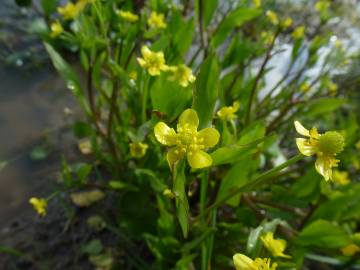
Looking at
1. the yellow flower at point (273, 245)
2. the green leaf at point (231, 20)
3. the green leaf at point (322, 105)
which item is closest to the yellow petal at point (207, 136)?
the yellow flower at point (273, 245)

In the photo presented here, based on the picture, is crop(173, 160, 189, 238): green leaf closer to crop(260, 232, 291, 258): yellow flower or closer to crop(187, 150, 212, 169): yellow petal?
crop(187, 150, 212, 169): yellow petal

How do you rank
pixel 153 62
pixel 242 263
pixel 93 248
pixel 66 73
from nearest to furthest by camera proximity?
1. pixel 242 263
2. pixel 153 62
3. pixel 66 73
4. pixel 93 248

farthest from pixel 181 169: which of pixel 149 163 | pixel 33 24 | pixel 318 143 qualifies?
pixel 33 24

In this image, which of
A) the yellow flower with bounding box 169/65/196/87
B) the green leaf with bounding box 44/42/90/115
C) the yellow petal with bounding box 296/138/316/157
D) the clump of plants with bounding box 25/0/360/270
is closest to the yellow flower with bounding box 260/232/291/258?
the clump of plants with bounding box 25/0/360/270

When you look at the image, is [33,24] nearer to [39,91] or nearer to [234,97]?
[39,91]

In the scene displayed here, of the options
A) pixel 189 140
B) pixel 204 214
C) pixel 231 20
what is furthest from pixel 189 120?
pixel 231 20

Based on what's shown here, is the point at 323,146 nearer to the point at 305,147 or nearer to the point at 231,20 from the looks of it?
the point at 305,147

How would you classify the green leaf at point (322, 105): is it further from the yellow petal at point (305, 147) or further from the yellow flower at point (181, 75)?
the yellow petal at point (305, 147)
